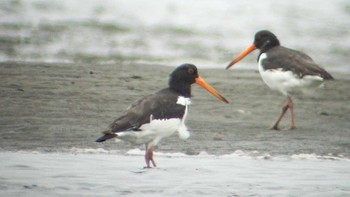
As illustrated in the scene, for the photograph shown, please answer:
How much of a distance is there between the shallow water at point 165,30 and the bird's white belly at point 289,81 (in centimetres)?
301

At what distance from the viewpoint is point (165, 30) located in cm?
1642

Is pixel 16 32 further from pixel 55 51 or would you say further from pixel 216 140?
pixel 216 140

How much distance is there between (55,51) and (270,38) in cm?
407

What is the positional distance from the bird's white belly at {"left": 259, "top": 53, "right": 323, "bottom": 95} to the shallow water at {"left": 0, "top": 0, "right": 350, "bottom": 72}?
3007mm

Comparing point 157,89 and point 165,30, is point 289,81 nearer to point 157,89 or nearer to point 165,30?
point 157,89

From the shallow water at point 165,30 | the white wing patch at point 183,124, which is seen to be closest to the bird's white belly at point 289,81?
the white wing patch at point 183,124

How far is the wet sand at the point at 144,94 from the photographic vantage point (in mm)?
9742

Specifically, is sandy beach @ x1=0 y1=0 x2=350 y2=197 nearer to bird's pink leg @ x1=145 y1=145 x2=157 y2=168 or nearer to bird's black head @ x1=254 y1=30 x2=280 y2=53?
bird's pink leg @ x1=145 y1=145 x2=157 y2=168

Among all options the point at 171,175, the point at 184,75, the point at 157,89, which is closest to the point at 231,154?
the point at 184,75

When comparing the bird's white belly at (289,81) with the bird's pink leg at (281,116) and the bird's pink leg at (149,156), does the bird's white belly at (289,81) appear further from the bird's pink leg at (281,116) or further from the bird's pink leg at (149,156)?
the bird's pink leg at (149,156)

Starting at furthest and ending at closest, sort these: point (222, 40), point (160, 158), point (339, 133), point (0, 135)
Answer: point (222, 40)
point (339, 133)
point (0, 135)
point (160, 158)

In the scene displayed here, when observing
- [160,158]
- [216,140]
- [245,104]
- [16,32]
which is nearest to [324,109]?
[245,104]

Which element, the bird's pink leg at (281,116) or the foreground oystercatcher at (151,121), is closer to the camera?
the foreground oystercatcher at (151,121)

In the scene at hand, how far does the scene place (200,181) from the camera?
7918 mm
